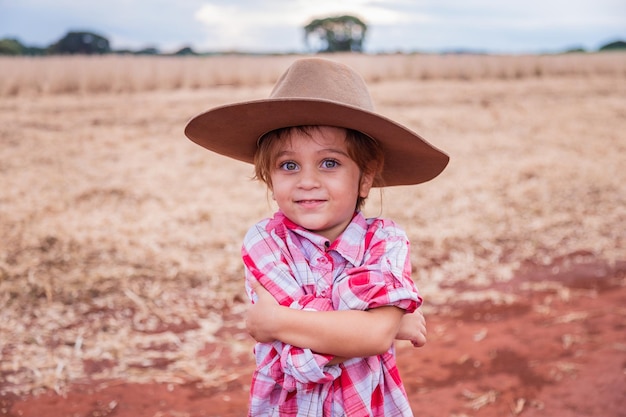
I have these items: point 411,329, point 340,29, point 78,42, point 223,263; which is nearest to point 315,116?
point 411,329

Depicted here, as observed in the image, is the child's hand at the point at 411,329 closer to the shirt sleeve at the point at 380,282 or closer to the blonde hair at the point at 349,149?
the shirt sleeve at the point at 380,282

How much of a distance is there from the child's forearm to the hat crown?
603mm

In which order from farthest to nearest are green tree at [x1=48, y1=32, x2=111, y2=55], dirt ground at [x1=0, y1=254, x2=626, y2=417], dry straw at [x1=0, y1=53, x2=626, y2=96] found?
green tree at [x1=48, y1=32, x2=111, y2=55]
dry straw at [x1=0, y1=53, x2=626, y2=96]
dirt ground at [x1=0, y1=254, x2=626, y2=417]

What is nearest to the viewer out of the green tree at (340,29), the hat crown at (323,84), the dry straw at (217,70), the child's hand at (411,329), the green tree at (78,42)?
the hat crown at (323,84)

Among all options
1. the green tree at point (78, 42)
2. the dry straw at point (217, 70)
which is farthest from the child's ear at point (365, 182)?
the green tree at point (78, 42)

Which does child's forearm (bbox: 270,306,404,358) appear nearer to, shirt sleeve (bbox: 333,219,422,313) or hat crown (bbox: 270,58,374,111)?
shirt sleeve (bbox: 333,219,422,313)

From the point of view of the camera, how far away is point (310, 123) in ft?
6.09

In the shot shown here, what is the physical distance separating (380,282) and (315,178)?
0.37 metres

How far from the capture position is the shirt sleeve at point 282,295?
66.9 inches

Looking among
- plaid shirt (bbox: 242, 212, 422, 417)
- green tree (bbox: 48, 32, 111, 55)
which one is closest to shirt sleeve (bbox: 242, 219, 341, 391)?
plaid shirt (bbox: 242, 212, 422, 417)

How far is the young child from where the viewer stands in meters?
1.71

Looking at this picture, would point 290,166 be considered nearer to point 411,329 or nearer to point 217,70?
point 411,329

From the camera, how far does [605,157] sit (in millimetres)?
9898

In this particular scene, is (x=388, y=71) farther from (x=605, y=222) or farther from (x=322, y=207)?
(x=322, y=207)
